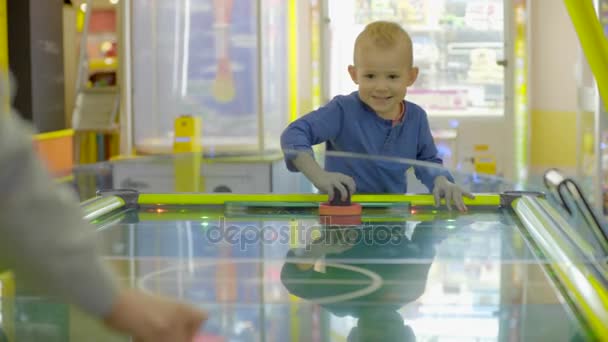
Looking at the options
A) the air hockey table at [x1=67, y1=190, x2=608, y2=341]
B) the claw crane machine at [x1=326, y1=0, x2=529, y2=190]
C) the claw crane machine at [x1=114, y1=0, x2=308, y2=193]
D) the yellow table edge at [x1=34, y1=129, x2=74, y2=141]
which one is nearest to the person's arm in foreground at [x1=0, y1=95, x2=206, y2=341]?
the air hockey table at [x1=67, y1=190, x2=608, y2=341]

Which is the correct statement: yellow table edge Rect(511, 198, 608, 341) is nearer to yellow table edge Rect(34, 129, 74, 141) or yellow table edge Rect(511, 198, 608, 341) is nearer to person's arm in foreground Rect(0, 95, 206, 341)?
person's arm in foreground Rect(0, 95, 206, 341)

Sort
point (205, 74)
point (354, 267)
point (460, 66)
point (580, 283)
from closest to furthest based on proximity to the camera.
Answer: point (580, 283)
point (354, 267)
point (205, 74)
point (460, 66)

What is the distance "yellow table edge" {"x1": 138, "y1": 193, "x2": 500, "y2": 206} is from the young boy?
0.41 ft

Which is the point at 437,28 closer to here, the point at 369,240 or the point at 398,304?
the point at 369,240

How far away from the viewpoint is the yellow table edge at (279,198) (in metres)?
1.56

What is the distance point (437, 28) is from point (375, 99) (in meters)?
3.14

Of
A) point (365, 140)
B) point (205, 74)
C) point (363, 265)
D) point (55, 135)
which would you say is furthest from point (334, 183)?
point (55, 135)

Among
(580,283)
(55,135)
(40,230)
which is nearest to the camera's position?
(40,230)

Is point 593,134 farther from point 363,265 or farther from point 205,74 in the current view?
point 363,265

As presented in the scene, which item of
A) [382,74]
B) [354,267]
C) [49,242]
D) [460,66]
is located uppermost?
[460,66]

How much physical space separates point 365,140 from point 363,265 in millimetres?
776

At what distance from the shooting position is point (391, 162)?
5.72ft

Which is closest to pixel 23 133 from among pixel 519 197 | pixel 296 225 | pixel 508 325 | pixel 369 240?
pixel 508 325

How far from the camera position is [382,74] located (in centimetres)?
180
